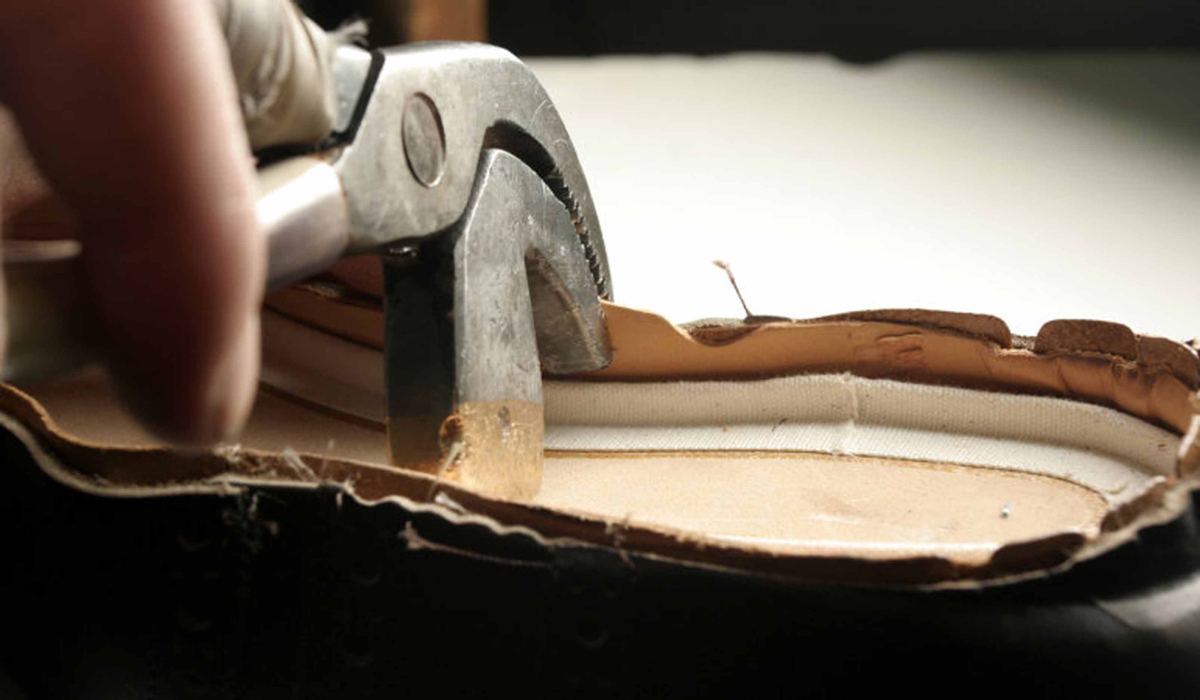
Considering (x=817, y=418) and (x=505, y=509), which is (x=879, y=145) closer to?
(x=817, y=418)

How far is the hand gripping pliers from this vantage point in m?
0.42

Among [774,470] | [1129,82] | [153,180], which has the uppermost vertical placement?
[1129,82]

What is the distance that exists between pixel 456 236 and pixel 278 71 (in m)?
0.12

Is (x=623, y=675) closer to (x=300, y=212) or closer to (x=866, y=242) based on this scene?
(x=300, y=212)

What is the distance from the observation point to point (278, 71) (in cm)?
39

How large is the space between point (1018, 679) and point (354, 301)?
383 millimetres

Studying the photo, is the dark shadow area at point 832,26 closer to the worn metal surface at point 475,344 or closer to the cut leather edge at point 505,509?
the worn metal surface at point 475,344

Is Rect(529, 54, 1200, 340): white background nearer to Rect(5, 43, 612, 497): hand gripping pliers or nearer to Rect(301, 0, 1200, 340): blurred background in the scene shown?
Rect(301, 0, 1200, 340): blurred background

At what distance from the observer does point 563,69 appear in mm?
1364

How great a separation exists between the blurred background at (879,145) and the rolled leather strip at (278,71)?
532 millimetres

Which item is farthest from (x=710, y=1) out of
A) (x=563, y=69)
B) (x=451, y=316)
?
(x=451, y=316)

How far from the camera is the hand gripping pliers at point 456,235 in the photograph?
42 cm

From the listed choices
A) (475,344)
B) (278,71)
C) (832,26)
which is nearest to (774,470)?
(475,344)

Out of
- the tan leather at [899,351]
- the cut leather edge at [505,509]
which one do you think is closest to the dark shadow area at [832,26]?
the tan leather at [899,351]
